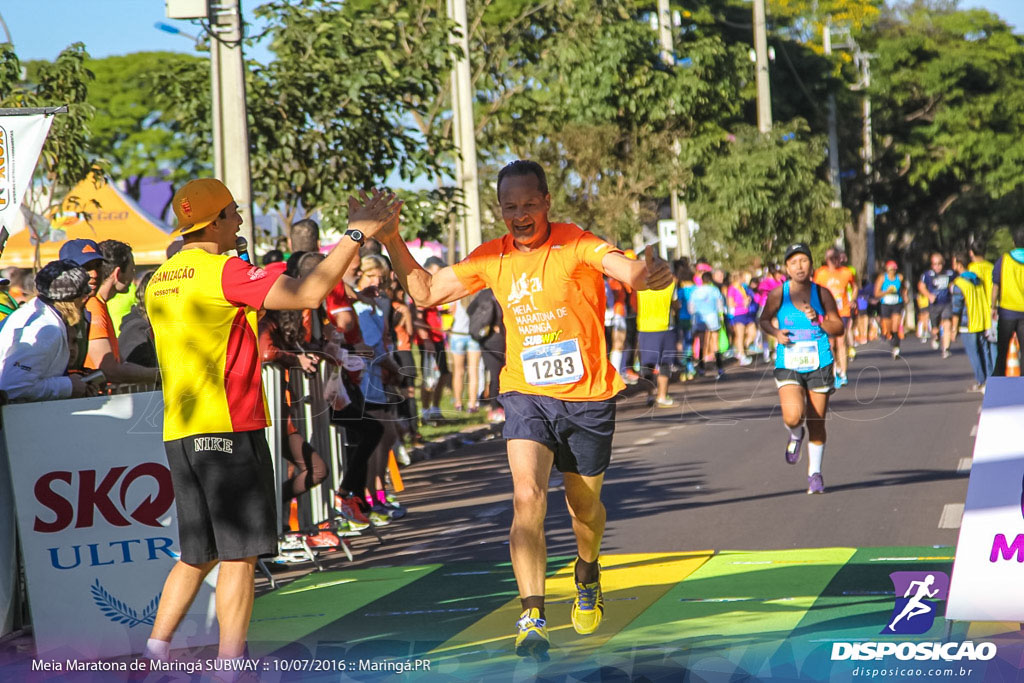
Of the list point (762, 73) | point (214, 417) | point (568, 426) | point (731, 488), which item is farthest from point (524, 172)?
point (762, 73)

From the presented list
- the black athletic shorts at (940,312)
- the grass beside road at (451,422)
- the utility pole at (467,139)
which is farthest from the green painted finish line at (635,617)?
the black athletic shorts at (940,312)

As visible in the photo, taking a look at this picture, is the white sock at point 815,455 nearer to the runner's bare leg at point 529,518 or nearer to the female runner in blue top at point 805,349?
the female runner in blue top at point 805,349

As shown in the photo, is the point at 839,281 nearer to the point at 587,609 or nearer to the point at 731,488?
the point at 731,488

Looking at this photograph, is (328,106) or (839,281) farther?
(839,281)

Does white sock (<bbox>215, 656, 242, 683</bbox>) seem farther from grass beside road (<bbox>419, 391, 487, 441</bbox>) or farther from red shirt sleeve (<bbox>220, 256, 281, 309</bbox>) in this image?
grass beside road (<bbox>419, 391, 487, 441</bbox>)

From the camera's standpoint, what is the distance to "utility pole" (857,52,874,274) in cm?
5633

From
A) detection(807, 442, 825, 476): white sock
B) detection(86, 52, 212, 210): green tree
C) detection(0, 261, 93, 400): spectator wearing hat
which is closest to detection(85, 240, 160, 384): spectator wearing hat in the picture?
detection(0, 261, 93, 400): spectator wearing hat

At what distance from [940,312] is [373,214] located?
81.0 feet

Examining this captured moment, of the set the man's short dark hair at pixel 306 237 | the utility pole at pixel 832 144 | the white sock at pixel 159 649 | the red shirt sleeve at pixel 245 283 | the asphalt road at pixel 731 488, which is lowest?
the asphalt road at pixel 731 488

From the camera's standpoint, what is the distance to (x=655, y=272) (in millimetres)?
5949

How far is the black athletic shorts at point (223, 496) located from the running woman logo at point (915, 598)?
2772 mm

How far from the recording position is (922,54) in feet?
193

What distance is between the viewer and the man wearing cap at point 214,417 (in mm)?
5469

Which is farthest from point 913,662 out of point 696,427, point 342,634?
point 696,427
